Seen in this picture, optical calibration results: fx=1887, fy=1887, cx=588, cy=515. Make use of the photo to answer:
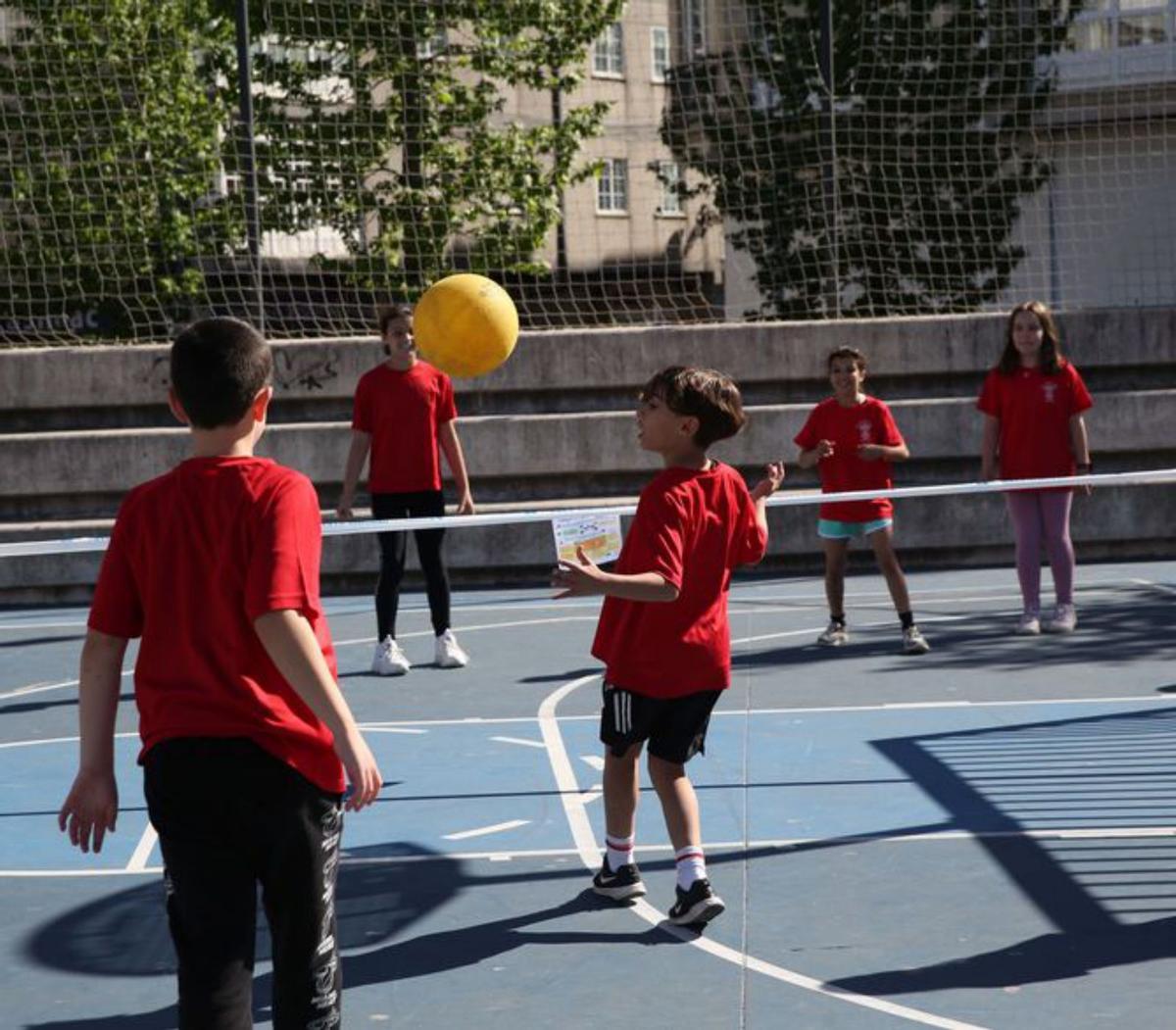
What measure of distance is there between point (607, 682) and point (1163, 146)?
1622cm

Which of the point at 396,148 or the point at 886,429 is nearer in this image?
the point at 886,429

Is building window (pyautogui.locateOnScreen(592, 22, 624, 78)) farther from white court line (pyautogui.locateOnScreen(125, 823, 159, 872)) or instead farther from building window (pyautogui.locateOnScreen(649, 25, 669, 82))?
white court line (pyautogui.locateOnScreen(125, 823, 159, 872))

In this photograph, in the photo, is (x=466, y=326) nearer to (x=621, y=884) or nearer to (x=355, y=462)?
(x=355, y=462)

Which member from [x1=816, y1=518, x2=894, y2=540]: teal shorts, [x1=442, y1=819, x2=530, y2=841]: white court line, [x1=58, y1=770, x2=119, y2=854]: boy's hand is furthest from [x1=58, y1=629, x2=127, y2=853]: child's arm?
[x1=816, y1=518, x2=894, y2=540]: teal shorts

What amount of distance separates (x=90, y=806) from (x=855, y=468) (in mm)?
8250

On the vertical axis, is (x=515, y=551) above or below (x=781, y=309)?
below

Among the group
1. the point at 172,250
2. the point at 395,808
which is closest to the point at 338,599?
the point at 172,250

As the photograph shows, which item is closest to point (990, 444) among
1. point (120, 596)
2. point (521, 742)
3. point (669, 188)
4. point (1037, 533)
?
point (1037, 533)

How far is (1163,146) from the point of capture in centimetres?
2038

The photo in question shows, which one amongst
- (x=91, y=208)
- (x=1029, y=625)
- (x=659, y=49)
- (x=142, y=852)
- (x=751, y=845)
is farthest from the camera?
(x=659, y=49)

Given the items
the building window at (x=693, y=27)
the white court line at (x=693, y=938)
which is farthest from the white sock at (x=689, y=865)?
the building window at (x=693, y=27)

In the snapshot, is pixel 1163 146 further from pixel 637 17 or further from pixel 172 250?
pixel 637 17

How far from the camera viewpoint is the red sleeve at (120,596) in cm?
409

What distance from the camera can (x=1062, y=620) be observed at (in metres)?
12.4
